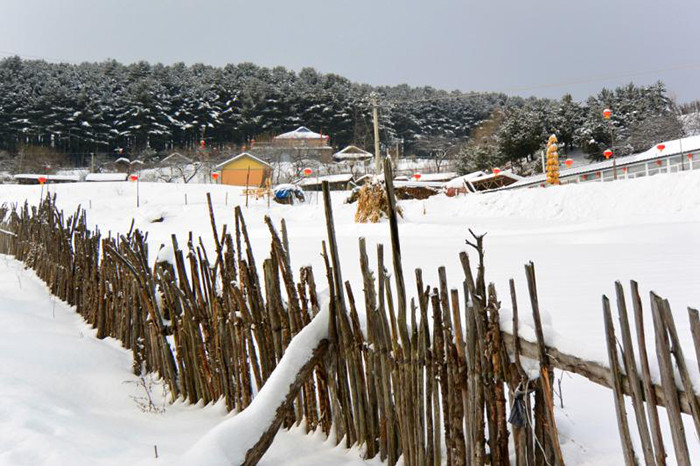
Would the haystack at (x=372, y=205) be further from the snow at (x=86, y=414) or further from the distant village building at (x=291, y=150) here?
the distant village building at (x=291, y=150)

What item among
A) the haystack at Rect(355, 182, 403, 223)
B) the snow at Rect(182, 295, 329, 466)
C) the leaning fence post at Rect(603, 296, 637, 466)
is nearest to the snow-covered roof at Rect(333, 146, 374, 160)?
the haystack at Rect(355, 182, 403, 223)

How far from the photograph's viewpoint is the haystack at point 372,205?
43.1ft

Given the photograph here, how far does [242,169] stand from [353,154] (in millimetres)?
13381

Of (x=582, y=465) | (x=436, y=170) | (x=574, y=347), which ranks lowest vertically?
(x=582, y=465)

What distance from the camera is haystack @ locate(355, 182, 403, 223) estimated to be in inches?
517

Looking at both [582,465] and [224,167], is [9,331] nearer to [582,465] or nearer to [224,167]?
[582,465]

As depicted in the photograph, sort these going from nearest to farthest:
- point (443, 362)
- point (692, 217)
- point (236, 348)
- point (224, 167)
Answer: point (443, 362)
point (236, 348)
point (692, 217)
point (224, 167)

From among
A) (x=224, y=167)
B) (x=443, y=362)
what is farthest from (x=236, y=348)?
(x=224, y=167)

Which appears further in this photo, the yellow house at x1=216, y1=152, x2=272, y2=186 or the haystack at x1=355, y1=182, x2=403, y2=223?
the yellow house at x1=216, y1=152, x2=272, y2=186

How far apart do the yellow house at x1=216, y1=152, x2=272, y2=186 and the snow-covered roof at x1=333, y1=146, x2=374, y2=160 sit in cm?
982

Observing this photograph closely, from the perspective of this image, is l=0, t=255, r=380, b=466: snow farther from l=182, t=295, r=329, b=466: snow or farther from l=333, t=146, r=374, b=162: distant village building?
l=333, t=146, r=374, b=162: distant village building

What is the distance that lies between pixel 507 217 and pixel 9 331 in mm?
13246

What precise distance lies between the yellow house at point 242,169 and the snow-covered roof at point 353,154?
386 inches

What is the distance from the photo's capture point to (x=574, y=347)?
4.68 ft
